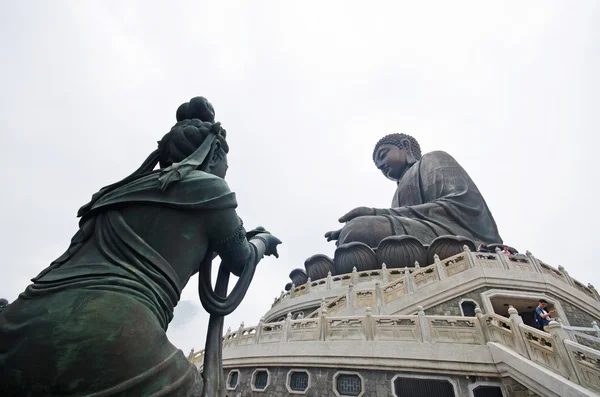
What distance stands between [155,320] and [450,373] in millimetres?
6610

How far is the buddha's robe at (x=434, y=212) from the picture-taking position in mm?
18016

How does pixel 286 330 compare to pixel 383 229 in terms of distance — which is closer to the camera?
pixel 286 330

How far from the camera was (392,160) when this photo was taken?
28250 mm

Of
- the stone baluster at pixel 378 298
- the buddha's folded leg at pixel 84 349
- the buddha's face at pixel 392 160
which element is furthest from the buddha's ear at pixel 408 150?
the buddha's folded leg at pixel 84 349

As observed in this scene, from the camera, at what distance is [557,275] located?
1074 centimetres

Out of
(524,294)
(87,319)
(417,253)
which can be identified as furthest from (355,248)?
(87,319)

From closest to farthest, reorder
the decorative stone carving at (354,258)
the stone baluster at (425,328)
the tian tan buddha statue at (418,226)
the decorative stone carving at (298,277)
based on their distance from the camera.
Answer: the stone baluster at (425,328) < the tian tan buddha statue at (418,226) < the decorative stone carving at (354,258) < the decorative stone carving at (298,277)

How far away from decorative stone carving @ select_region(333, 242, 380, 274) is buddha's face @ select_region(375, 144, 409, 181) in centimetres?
1373

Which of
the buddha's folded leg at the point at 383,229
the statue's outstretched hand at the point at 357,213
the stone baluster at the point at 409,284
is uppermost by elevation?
the statue's outstretched hand at the point at 357,213

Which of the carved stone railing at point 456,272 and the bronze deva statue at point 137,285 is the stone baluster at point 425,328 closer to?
the carved stone railing at point 456,272

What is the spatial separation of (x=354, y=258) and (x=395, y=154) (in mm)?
14920

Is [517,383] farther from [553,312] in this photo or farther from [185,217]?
[185,217]

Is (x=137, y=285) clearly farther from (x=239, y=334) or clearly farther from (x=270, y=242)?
(x=239, y=334)

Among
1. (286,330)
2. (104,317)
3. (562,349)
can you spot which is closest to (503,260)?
(562,349)
